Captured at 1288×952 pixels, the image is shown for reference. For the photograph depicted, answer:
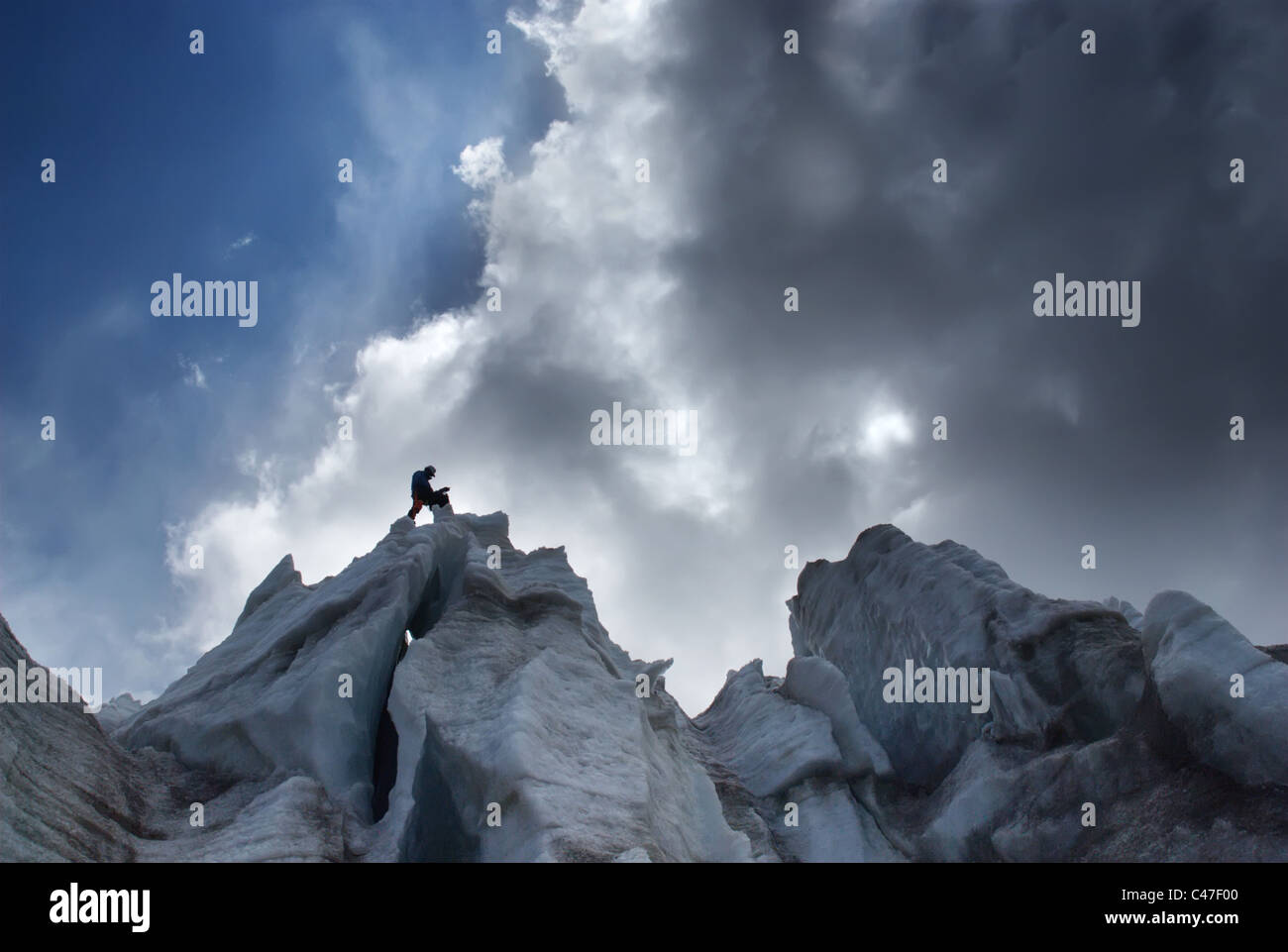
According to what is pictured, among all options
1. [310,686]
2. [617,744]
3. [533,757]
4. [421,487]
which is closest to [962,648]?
[617,744]

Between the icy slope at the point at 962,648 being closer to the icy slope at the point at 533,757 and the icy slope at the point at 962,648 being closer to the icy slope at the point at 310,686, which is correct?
the icy slope at the point at 533,757

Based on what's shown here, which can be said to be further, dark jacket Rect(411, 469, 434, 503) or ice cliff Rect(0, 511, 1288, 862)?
dark jacket Rect(411, 469, 434, 503)

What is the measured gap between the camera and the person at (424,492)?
2562cm

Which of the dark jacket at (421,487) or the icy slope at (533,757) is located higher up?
the dark jacket at (421,487)

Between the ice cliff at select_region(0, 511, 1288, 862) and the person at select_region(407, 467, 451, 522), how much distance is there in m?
3.02

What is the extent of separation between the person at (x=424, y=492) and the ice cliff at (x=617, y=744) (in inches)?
119

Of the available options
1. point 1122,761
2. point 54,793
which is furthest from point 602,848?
point 1122,761

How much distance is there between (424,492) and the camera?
25.8m

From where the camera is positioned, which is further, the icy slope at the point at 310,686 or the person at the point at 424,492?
the person at the point at 424,492

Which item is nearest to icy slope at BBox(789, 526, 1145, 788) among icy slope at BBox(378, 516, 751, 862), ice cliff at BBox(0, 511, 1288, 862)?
ice cliff at BBox(0, 511, 1288, 862)

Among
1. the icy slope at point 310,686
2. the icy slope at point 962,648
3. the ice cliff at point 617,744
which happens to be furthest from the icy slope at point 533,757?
the icy slope at point 962,648

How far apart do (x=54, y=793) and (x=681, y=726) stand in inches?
599

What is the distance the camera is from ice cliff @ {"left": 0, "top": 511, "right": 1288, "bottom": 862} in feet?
41.4

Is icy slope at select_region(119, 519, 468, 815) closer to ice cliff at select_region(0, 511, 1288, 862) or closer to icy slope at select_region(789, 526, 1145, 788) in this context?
ice cliff at select_region(0, 511, 1288, 862)
